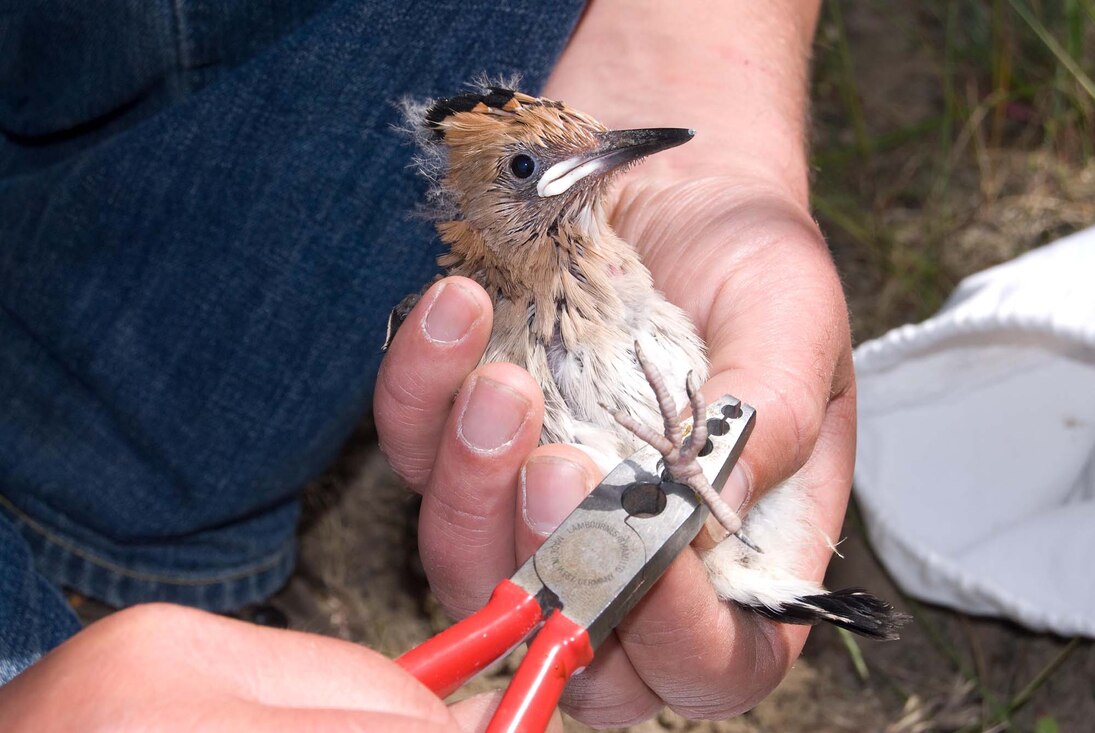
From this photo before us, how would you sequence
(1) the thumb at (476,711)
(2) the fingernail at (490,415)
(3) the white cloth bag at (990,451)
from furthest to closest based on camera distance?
(3) the white cloth bag at (990,451) → (2) the fingernail at (490,415) → (1) the thumb at (476,711)

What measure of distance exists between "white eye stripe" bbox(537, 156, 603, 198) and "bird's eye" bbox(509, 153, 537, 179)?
0.06 m

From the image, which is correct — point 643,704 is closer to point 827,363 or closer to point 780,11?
point 827,363

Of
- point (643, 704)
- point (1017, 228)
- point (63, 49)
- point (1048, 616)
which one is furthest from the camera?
point (1017, 228)

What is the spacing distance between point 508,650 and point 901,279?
11.0 ft

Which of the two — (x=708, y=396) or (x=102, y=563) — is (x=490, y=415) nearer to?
(x=708, y=396)

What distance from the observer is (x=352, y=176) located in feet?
9.01

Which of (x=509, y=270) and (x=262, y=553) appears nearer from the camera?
(x=509, y=270)

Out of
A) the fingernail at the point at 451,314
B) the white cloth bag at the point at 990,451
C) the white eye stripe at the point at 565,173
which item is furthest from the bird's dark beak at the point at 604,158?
the white cloth bag at the point at 990,451

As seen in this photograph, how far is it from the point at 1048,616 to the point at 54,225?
10.7ft

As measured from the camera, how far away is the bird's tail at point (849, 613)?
75.6 inches

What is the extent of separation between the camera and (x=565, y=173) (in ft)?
7.30

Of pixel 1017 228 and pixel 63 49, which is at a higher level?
pixel 63 49

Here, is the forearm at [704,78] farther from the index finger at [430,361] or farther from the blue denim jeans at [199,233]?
the index finger at [430,361]

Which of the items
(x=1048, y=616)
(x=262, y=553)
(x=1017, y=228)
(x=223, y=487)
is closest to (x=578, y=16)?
(x=223, y=487)
